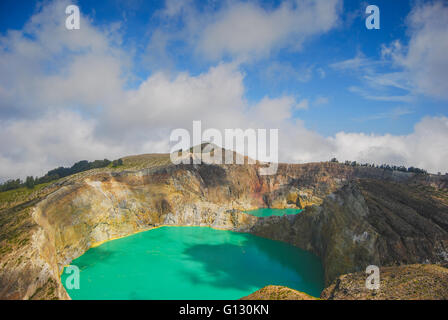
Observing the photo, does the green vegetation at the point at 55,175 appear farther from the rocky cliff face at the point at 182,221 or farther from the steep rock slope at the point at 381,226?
the steep rock slope at the point at 381,226

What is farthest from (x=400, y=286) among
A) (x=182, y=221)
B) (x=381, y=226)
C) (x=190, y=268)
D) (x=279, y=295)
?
(x=182, y=221)

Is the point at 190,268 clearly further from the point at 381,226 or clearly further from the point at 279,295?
the point at 381,226

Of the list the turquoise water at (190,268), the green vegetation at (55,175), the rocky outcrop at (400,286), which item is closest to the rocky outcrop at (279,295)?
the rocky outcrop at (400,286)

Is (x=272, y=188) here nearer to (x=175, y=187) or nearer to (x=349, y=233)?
(x=175, y=187)

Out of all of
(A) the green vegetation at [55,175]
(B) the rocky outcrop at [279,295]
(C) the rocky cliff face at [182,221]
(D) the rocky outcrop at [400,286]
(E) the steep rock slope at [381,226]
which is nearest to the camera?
(D) the rocky outcrop at [400,286]

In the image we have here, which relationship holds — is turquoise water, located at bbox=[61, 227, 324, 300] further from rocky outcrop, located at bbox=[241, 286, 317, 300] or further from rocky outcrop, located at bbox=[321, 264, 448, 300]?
rocky outcrop, located at bbox=[241, 286, 317, 300]
